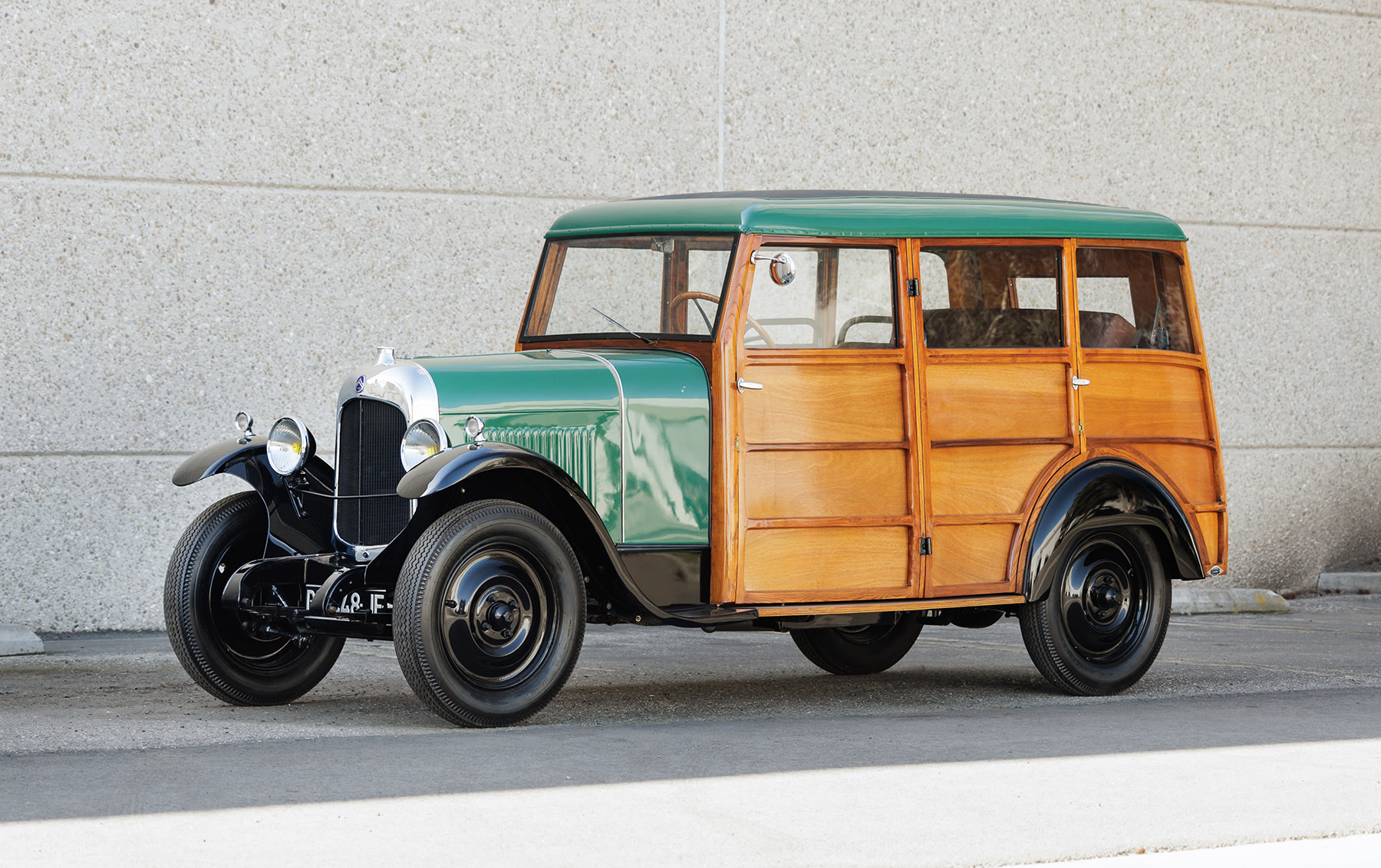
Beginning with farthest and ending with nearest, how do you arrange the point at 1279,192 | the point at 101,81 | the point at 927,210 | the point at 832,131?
the point at 1279,192, the point at 832,131, the point at 101,81, the point at 927,210

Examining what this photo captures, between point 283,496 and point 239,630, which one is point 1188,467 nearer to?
point 283,496

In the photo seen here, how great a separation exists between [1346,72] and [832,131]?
437cm

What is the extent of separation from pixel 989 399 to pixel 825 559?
103 centimetres

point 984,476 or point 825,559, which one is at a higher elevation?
point 984,476

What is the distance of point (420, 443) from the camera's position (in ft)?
21.1

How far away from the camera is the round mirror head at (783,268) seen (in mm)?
6789

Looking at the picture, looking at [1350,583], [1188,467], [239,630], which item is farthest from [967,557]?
[1350,583]

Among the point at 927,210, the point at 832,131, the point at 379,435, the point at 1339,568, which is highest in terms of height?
the point at 832,131

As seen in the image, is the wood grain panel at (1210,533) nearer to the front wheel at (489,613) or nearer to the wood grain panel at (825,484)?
the wood grain panel at (825,484)

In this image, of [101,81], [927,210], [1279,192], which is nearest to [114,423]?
[101,81]

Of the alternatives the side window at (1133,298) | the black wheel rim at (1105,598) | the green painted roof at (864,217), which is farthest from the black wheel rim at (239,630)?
the side window at (1133,298)

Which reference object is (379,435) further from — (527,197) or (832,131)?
(832,131)

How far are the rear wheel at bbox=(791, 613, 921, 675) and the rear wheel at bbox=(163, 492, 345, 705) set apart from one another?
7.85 feet

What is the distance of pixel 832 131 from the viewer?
11.6 m
